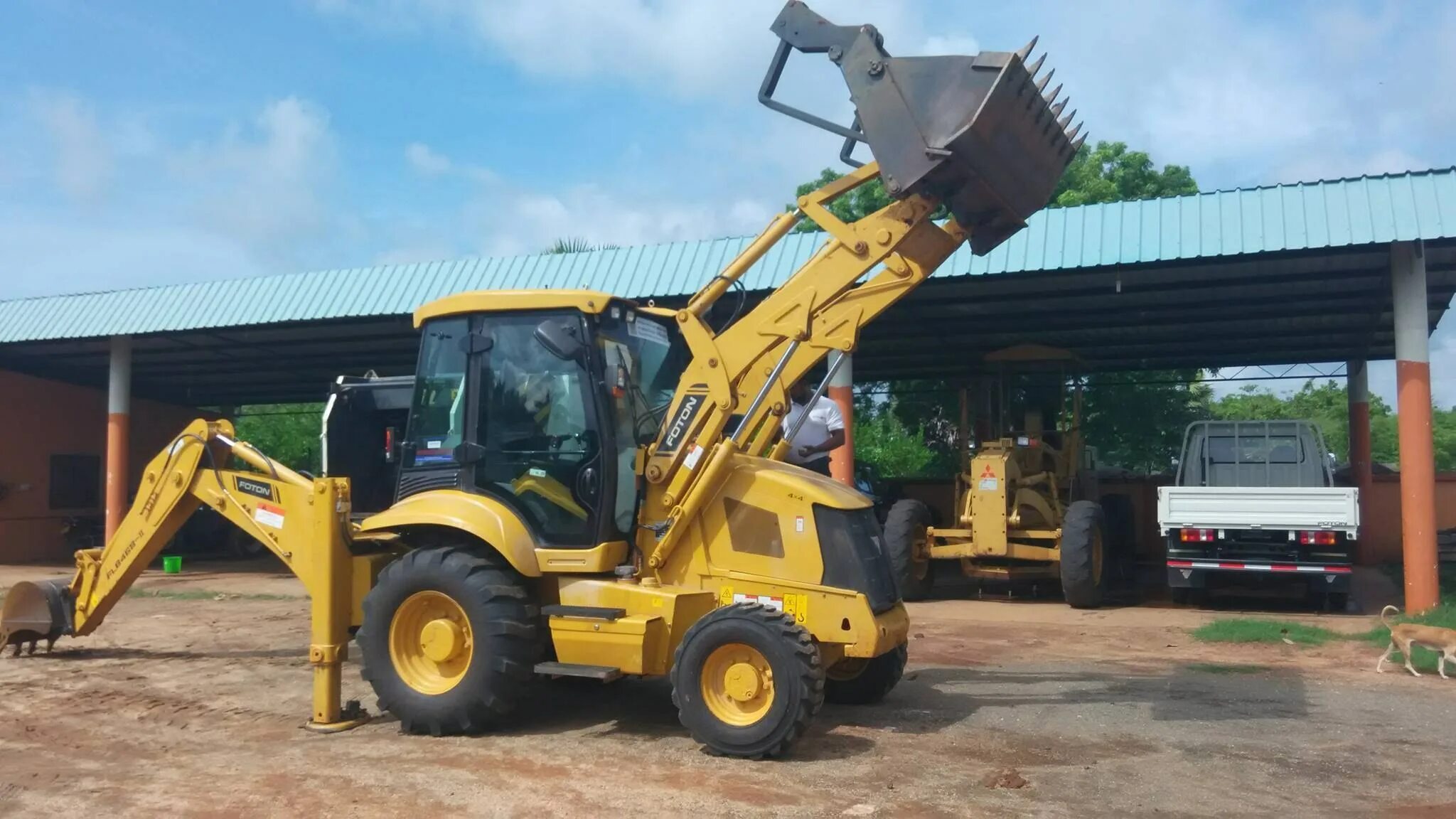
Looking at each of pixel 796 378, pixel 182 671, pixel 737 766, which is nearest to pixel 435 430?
pixel 796 378

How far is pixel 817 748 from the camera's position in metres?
5.98

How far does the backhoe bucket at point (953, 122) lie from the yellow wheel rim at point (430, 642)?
11.0 feet

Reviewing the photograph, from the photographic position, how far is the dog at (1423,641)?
324 inches

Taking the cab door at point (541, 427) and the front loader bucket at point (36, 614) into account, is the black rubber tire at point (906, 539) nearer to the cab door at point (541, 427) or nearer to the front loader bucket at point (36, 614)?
the cab door at point (541, 427)

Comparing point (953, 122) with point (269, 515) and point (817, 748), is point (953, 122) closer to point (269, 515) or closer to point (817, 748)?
point (817, 748)

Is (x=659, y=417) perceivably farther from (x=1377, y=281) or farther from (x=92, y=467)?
(x=92, y=467)

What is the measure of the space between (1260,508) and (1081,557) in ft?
6.11

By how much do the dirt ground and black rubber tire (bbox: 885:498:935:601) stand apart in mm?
3524

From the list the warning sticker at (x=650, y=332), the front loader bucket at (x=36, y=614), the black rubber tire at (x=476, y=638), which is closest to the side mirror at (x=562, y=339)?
the warning sticker at (x=650, y=332)

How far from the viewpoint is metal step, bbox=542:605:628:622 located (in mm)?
6137

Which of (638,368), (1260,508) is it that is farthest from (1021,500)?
(638,368)

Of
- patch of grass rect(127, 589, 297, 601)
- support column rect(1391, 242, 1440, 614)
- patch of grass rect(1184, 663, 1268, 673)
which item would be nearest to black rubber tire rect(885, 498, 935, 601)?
patch of grass rect(1184, 663, 1268, 673)

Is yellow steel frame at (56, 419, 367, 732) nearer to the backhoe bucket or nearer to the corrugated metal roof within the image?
the backhoe bucket

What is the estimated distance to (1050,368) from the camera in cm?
1470
